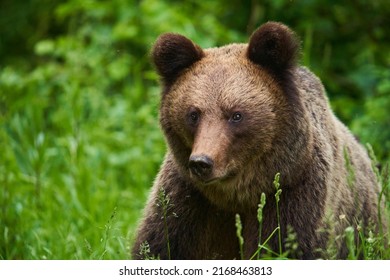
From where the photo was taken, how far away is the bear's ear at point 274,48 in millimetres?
4516

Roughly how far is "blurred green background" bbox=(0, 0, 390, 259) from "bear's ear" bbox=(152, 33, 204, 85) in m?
1.63

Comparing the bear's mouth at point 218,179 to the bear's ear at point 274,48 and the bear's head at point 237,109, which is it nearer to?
the bear's head at point 237,109

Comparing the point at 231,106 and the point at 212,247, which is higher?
the point at 231,106

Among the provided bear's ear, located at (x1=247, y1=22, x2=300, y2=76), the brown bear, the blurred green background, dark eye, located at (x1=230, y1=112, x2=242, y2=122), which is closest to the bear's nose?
the brown bear

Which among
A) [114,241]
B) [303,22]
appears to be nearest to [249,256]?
[114,241]

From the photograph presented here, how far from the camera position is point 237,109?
4.46 meters

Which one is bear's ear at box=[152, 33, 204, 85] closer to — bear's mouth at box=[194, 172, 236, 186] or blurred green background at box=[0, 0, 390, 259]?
bear's mouth at box=[194, 172, 236, 186]

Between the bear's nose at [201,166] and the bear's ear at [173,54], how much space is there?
2.71ft

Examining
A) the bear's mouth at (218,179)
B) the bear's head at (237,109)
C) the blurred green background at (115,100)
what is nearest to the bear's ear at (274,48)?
the bear's head at (237,109)

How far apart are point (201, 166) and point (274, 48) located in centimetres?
89

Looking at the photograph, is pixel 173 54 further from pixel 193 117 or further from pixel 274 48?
pixel 274 48

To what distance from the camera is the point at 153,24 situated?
8648 millimetres
